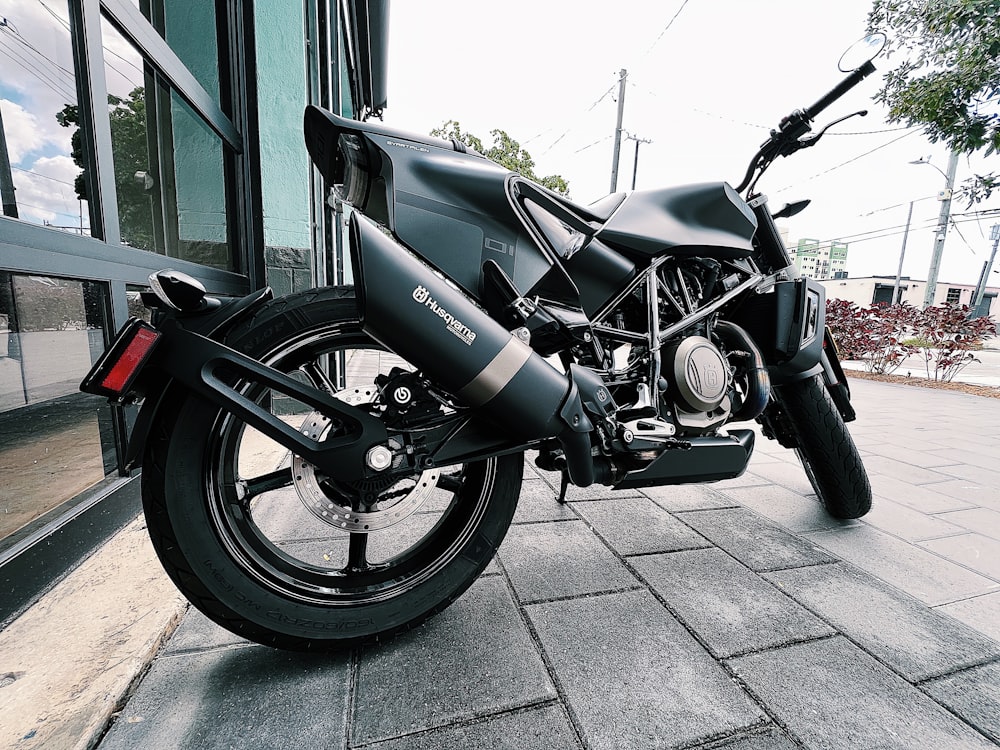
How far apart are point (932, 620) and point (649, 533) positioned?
0.79 meters

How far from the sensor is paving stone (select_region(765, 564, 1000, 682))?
112 centimetres

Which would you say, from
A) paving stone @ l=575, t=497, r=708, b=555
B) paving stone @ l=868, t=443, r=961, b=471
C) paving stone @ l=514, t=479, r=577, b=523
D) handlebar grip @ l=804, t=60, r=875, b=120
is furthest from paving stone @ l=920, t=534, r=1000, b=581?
handlebar grip @ l=804, t=60, r=875, b=120

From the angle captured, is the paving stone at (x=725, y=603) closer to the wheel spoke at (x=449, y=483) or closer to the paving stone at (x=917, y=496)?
the wheel spoke at (x=449, y=483)

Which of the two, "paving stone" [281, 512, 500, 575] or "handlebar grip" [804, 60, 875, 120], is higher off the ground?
"handlebar grip" [804, 60, 875, 120]

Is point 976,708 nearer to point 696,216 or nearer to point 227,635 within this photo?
point 696,216

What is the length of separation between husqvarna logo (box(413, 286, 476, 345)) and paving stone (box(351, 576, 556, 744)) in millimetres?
732

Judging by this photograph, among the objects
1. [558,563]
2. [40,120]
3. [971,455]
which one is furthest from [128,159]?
[971,455]

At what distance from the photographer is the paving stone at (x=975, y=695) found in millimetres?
941

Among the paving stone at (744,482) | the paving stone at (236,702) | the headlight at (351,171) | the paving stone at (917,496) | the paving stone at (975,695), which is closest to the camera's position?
the paving stone at (236,702)

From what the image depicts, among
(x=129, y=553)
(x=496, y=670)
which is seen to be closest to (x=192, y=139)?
(x=129, y=553)

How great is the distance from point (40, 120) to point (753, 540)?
2.76 metres

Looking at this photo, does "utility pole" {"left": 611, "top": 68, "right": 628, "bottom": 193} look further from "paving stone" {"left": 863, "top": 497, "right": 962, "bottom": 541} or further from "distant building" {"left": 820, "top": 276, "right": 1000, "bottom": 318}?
"distant building" {"left": 820, "top": 276, "right": 1000, "bottom": 318}

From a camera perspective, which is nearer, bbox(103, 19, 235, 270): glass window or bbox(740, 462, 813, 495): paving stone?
bbox(103, 19, 235, 270): glass window

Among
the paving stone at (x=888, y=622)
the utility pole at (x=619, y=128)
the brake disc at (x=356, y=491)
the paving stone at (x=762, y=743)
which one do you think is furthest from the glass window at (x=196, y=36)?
the utility pole at (x=619, y=128)
